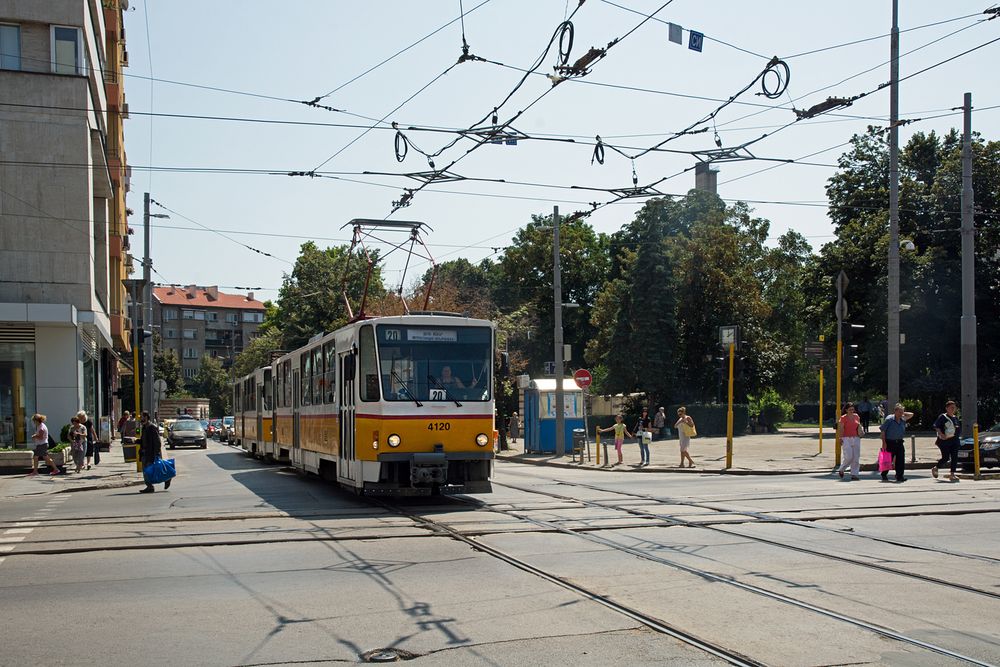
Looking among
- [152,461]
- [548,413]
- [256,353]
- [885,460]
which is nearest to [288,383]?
[152,461]

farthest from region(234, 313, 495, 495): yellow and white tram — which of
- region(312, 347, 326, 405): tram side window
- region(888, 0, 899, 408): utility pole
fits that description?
region(888, 0, 899, 408): utility pole

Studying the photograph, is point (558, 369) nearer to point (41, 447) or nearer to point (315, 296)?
point (41, 447)

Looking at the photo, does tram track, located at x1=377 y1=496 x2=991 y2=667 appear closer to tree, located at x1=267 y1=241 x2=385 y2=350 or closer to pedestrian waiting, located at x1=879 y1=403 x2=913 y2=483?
pedestrian waiting, located at x1=879 y1=403 x2=913 y2=483

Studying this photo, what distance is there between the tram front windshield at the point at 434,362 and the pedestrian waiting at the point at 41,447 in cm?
1282

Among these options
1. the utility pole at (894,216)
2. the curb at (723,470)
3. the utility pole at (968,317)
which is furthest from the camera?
the utility pole at (968,317)

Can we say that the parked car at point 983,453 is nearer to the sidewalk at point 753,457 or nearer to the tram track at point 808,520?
the sidewalk at point 753,457

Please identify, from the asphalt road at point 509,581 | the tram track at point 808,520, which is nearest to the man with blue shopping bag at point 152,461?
the asphalt road at point 509,581

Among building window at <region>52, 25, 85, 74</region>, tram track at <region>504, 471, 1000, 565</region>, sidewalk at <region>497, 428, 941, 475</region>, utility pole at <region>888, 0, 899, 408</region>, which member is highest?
building window at <region>52, 25, 85, 74</region>

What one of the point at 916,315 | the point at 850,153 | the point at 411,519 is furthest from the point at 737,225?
the point at 411,519

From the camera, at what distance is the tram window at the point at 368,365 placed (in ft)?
53.5

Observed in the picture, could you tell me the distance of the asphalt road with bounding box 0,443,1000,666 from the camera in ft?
23.5

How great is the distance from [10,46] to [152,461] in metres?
16.3

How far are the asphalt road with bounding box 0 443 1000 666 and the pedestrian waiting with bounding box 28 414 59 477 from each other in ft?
27.1

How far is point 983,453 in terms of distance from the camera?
24.1 metres
